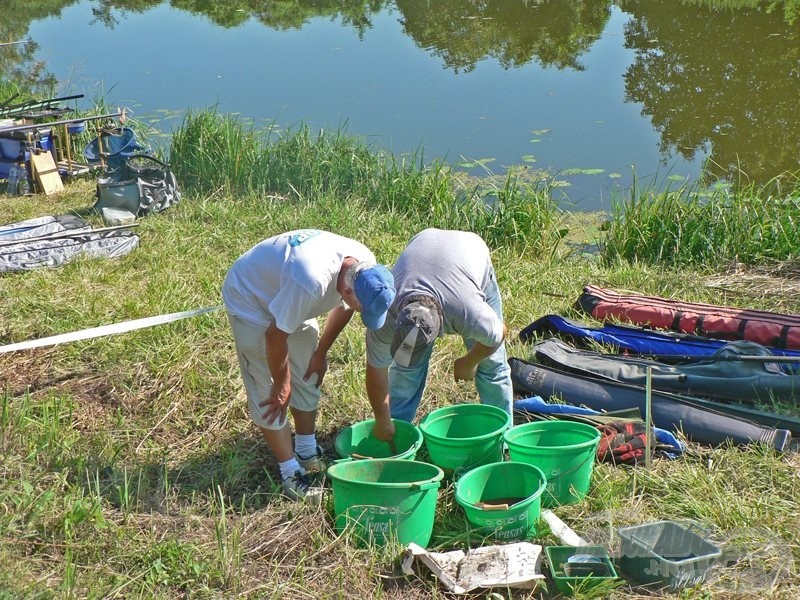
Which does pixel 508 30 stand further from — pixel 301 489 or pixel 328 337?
pixel 301 489

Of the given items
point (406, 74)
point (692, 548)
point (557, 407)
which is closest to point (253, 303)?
point (557, 407)

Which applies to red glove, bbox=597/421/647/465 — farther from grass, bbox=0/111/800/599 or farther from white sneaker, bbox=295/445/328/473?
white sneaker, bbox=295/445/328/473

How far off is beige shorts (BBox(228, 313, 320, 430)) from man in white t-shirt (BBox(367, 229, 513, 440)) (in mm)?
327

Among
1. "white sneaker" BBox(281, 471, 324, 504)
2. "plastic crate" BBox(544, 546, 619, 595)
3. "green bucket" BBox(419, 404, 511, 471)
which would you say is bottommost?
"white sneaker" BBox(281, 471, 324, 504)

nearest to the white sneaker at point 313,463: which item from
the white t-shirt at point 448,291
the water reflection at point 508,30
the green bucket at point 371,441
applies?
the green bucket at point 371,441

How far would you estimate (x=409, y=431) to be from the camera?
139 inches

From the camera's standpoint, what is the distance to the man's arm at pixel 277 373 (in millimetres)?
3094

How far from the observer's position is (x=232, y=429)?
398cm

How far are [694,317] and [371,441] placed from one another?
83.1 inches

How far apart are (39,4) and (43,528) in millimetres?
19586

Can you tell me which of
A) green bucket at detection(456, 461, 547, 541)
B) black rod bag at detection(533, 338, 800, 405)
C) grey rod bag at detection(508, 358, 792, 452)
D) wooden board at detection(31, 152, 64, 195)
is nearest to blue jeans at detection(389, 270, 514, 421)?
grey rod bag at detection(508, 358, 792, 452)

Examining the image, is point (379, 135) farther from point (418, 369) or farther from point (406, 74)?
point (418, 369)

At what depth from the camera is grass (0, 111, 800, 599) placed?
295 centimetres

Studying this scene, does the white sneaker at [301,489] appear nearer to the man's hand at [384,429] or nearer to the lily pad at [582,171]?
the man's hand at [384,429]
